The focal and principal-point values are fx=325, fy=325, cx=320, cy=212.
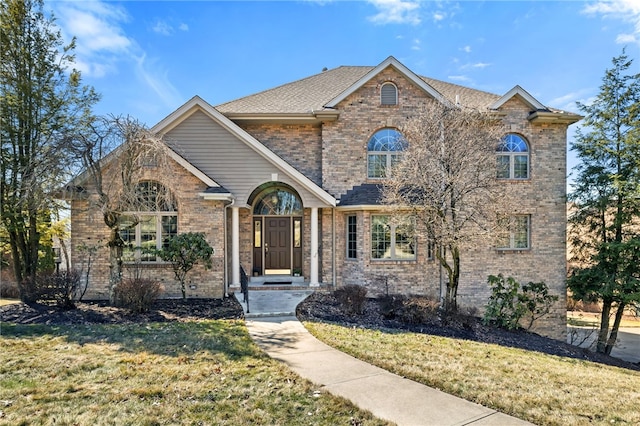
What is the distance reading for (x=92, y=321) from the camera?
7.98 metres

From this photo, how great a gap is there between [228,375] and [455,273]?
299 inches

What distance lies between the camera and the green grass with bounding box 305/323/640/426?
160 inches

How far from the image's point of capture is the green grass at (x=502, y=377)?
4.07 metres

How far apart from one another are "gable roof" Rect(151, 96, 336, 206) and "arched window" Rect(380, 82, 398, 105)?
4524 millimetres

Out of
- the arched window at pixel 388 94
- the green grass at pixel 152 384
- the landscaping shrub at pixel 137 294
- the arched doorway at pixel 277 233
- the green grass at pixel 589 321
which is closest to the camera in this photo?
the green grass at pixel 152 384

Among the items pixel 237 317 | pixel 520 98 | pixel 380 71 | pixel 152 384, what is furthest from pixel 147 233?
pixel 520 98

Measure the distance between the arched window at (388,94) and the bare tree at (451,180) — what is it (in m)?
3.60

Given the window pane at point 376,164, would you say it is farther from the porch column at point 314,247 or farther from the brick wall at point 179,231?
the brick wall at point 179,231

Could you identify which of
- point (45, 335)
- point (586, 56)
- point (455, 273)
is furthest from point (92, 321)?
point (586, 56)

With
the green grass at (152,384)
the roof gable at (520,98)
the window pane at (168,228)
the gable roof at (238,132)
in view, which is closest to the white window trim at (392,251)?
the gable roof at (238,132)

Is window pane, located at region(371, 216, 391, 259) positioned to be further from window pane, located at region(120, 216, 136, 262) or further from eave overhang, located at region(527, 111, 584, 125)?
window pane, located at region(120, 216, 136, 262)

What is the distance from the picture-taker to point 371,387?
462 cm

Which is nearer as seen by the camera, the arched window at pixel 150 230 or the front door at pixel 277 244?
the arched window at pixel 150 230

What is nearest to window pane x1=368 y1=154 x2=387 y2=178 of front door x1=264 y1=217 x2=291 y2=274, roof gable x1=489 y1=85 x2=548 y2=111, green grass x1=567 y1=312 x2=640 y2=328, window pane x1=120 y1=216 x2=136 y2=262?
front door x1=264 y1=217 x2=291 y2=274
